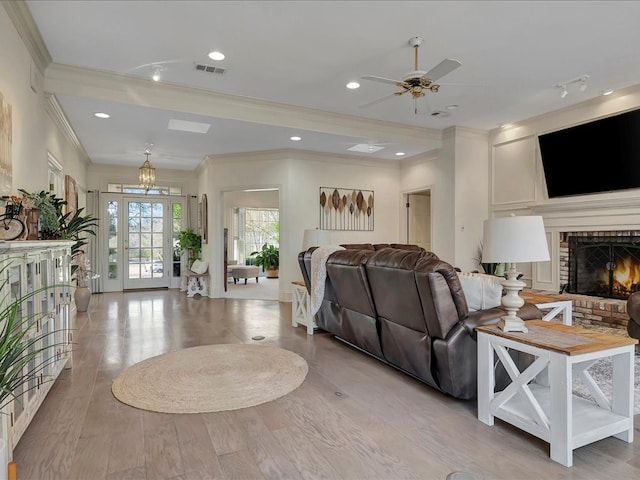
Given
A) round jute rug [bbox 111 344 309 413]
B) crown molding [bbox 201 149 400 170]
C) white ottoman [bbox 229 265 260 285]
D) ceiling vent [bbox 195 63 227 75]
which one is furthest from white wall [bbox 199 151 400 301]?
round jute rug [bbox 111 344 309 413]

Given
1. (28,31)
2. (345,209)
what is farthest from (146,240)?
(28,31)

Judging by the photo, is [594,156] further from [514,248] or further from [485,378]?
[485,378]

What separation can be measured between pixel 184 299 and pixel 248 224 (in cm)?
456

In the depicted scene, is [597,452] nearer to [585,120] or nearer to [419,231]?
[585,120]

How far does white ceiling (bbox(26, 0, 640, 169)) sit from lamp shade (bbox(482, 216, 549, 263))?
2018mm

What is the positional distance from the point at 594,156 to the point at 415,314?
4221mm

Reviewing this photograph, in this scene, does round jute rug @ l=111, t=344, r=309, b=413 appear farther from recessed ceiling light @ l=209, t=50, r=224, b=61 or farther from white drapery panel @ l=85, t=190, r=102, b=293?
white drapery panel @ l=85, t=190, r=102, b=293

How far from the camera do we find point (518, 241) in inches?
87.1

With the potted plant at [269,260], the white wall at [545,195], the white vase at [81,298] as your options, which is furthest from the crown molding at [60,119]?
the white wall at [545,195]

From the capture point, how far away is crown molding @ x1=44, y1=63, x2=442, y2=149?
4.20m

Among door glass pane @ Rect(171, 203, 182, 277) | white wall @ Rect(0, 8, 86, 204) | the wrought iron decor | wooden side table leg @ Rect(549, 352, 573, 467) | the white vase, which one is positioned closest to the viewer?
wooden side table leg @ Rect(549, 352, 573, 467)

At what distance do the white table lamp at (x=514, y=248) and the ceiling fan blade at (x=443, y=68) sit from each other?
1.63 m

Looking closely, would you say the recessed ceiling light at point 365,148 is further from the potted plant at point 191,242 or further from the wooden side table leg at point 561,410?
the wooden side table leg at point 561,410

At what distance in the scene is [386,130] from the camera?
6246 millimetres
